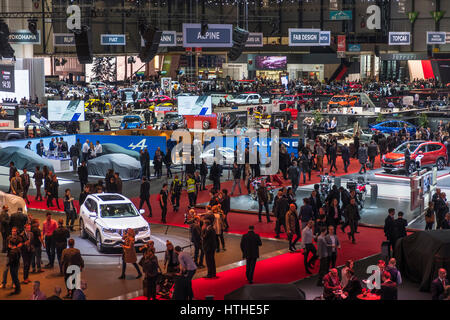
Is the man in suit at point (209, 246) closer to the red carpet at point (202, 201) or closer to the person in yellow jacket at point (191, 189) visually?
the red carpet at point (202, 201)

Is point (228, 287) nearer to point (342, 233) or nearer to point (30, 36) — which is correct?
point (342, 233)

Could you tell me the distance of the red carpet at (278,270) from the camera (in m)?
15.1

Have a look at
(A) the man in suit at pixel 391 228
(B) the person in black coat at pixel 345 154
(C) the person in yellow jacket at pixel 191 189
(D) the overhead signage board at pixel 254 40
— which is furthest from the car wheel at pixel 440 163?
(D) the overhead signage board at pixel 254 40

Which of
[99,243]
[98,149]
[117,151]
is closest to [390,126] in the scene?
[117,151]

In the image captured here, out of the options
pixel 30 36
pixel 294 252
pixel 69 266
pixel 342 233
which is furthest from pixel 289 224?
pixel 30 36

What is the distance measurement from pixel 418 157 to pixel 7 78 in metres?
29.7

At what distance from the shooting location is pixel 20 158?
27.5 meters

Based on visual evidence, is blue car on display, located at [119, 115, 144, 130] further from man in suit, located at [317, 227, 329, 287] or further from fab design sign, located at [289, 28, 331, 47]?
man in suit, located at [317, 227, 329, 287]

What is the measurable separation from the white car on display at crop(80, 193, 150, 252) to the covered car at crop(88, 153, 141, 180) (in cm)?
889

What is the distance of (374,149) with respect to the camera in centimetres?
3009

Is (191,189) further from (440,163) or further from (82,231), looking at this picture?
(440,163)

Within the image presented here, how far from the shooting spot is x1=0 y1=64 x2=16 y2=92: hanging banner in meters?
47.7

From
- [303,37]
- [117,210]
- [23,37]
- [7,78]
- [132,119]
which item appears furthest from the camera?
[7,78]

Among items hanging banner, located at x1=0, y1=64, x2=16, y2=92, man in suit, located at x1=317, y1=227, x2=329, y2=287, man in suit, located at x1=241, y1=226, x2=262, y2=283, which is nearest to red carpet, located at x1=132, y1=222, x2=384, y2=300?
man in suit, located at x1=241, y1=226, x2=262, y2=283
